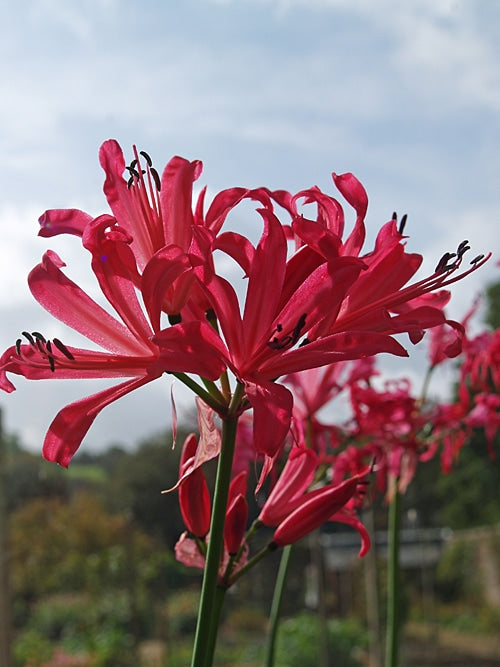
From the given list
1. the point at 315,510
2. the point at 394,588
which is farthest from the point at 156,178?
the point at 394,588

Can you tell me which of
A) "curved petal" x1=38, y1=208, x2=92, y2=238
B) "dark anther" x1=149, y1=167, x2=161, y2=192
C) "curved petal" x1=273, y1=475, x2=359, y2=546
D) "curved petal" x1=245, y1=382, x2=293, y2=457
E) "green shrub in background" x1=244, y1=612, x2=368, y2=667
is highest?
"dark anther" x1=149, y1=167, x2=161, y2=192

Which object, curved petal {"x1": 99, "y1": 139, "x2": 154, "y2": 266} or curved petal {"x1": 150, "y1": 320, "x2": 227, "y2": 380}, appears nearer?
curved petal {"x1": 150, "y1": 320, "x2": 227, "y2": 380}

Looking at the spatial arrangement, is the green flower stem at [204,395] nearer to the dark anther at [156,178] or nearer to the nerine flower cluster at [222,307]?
the nerine flower cluster at [222,307]

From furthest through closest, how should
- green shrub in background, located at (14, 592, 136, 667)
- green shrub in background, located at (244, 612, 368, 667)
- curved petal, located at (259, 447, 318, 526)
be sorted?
green shrub in background, located at (244, 612, 368, 667), green shrub in background, located at (14, 592, 136, 667), curved petal, located at (259, 447, 318, 526)

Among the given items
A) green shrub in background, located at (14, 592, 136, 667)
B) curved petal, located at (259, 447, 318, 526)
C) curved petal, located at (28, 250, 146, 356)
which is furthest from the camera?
green shrub in background, located at (14, 592, 136, 667)

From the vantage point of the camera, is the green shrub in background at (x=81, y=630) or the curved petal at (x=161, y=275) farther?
the green shrub in background at (x=81, y=630)

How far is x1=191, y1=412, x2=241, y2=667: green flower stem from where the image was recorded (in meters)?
0.71

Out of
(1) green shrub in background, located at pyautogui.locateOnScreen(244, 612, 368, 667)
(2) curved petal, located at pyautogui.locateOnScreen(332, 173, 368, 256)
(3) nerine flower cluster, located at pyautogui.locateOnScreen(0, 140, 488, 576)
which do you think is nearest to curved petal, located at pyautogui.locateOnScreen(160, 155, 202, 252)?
(3) nerine flower cluster, located at pyautogui.locateOnScreen(0, 140, 488, 576)

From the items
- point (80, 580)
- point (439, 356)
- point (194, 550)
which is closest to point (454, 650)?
point (80, 580)

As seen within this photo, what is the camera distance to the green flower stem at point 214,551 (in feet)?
2.32

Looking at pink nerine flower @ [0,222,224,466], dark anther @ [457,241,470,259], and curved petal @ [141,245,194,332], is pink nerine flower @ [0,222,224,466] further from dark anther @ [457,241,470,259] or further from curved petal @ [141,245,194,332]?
dark anther @ [457,241,470,259]

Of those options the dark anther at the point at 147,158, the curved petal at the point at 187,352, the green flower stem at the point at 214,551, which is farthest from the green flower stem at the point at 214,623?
the dark anther at the point at 147,158

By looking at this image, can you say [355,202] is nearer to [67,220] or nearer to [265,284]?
[265,284]

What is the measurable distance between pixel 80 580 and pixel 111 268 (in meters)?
9.39
